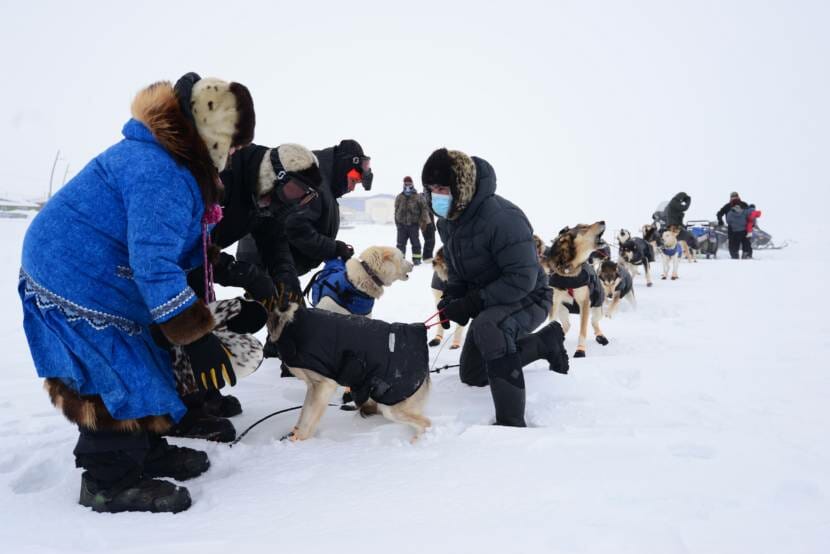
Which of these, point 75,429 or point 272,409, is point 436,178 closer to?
point 272,409

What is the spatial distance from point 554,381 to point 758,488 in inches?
59.2

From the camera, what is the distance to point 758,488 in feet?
5.86

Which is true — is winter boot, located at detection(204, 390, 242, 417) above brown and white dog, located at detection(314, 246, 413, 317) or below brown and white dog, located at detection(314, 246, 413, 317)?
below

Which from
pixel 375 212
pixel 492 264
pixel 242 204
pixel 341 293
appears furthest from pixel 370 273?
pixel 375 212

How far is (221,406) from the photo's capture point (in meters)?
2.84

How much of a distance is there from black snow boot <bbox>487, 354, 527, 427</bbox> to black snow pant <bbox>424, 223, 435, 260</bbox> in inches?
352

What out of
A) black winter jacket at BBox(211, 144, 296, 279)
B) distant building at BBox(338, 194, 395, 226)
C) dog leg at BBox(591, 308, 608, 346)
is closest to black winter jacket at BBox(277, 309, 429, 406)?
black winter jacket at BBox(211, 144, 296, 279)

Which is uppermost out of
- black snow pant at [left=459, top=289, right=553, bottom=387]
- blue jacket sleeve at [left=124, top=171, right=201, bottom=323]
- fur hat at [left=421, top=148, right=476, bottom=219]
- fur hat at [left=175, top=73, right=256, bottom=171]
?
fur hat at [left=175, top=73, right=256, bottom=171]

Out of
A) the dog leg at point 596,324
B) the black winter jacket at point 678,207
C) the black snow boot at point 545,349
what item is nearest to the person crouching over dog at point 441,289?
the dog leg at point 596,324

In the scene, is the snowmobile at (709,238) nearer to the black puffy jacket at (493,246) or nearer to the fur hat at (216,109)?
the black puffy jacket at (493,246)

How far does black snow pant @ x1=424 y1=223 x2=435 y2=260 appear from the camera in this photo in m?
11.6

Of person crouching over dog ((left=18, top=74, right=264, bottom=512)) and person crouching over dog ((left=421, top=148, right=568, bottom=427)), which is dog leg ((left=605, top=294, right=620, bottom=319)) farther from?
person crouching over dog ((left=18, top=74, right=264, bottom=512))

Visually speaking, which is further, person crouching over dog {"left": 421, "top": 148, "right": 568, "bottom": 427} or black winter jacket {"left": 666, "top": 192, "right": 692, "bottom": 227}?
black winter jacket {"left": 666, "top": 192, "right": 692, "bottom": 227}

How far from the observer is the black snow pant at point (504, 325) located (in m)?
2.75
